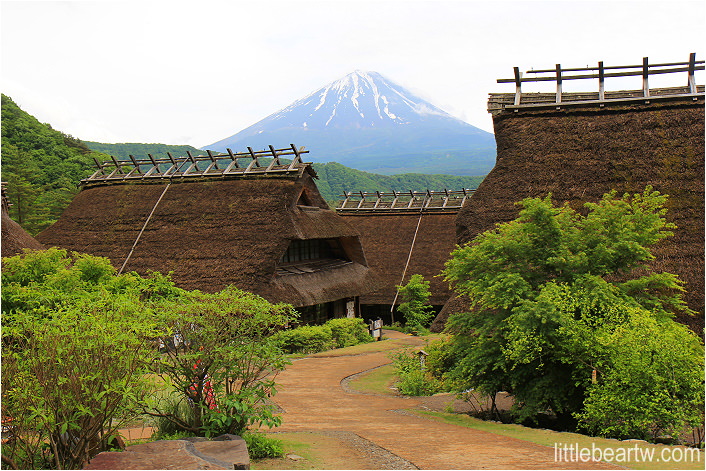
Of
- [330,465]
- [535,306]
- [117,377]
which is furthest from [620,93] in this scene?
[117,377]

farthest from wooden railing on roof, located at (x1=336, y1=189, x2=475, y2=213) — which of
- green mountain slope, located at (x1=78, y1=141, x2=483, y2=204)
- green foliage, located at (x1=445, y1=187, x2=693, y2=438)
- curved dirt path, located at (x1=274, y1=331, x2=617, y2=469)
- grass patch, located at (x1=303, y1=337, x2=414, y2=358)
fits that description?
green mountain slope, located at (x1=78, y1=141, x2=483, y2=204)

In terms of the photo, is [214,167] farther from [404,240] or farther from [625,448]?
[625,448]

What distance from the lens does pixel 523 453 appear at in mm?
7867

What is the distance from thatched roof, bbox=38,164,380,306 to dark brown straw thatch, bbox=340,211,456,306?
3.16 meters

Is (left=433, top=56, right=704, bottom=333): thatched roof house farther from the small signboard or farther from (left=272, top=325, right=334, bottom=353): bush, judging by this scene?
the small signboard

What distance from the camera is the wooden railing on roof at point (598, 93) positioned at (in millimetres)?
16844

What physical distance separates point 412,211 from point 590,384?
21.8 m

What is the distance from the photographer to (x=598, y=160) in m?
16.6

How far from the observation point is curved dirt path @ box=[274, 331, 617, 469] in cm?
742

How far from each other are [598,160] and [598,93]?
2584mm

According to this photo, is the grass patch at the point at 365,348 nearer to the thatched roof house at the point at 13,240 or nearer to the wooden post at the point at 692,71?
the thatched roof house at the point at 13,240

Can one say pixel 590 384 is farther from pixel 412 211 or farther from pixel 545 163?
pixel 412 211

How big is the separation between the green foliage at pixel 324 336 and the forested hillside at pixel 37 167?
24.7 m

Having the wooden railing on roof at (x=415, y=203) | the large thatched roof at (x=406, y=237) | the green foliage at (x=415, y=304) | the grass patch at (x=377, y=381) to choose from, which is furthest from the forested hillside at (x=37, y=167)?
the grass patch at (x=377, y=381)
